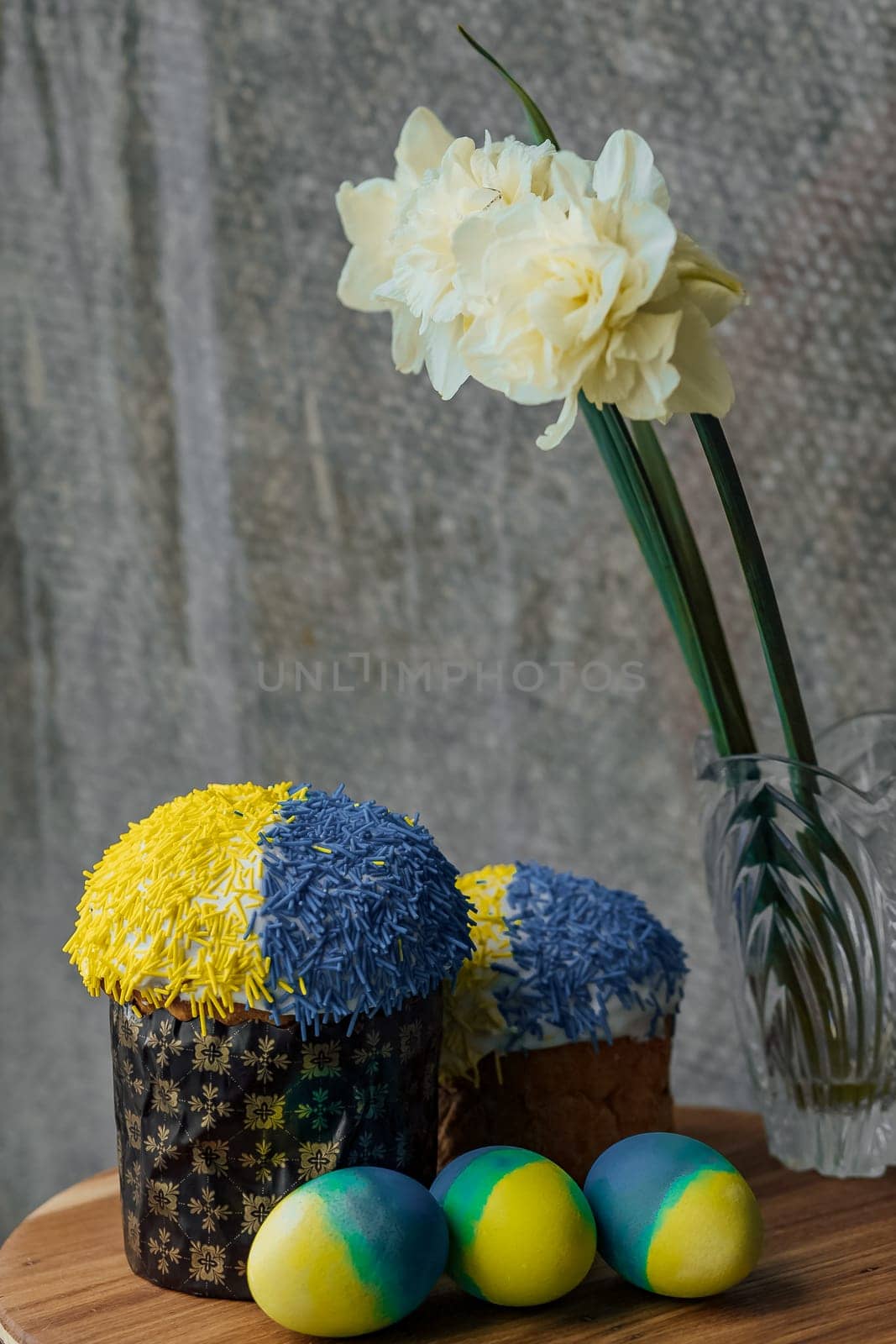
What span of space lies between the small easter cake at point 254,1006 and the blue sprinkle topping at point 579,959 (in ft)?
0.27

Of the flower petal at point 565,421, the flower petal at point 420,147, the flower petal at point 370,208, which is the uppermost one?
the flower petal at point 420,147

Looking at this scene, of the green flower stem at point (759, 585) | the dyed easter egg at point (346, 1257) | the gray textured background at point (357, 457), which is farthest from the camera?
the gray textured background at point (357, 457)

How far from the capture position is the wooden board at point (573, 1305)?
57 centimetres

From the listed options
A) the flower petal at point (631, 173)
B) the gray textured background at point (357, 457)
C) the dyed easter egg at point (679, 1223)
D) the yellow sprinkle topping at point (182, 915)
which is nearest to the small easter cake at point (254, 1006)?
the yellow sprinkle topping at point (182, 915)

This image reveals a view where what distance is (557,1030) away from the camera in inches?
27.6

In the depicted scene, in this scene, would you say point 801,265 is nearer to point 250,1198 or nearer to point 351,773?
point 351,773

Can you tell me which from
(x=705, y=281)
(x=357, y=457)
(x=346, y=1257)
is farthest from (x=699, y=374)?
(x=357, y=457)

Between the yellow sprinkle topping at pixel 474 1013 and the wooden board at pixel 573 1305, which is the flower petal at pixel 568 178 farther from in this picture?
the wooden board at pixel 573 1305

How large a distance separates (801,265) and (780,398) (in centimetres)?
10

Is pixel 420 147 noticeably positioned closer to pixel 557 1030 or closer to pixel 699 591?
pixel 699 591

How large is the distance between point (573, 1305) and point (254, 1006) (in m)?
0.20

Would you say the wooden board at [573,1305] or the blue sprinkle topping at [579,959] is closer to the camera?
the wooden board at [573,1305]

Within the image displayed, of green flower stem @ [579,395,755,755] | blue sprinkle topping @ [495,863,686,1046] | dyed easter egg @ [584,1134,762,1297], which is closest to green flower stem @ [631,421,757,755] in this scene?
green flower stem @ [579,395,755,755]

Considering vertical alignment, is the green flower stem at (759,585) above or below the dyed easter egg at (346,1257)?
A: above
